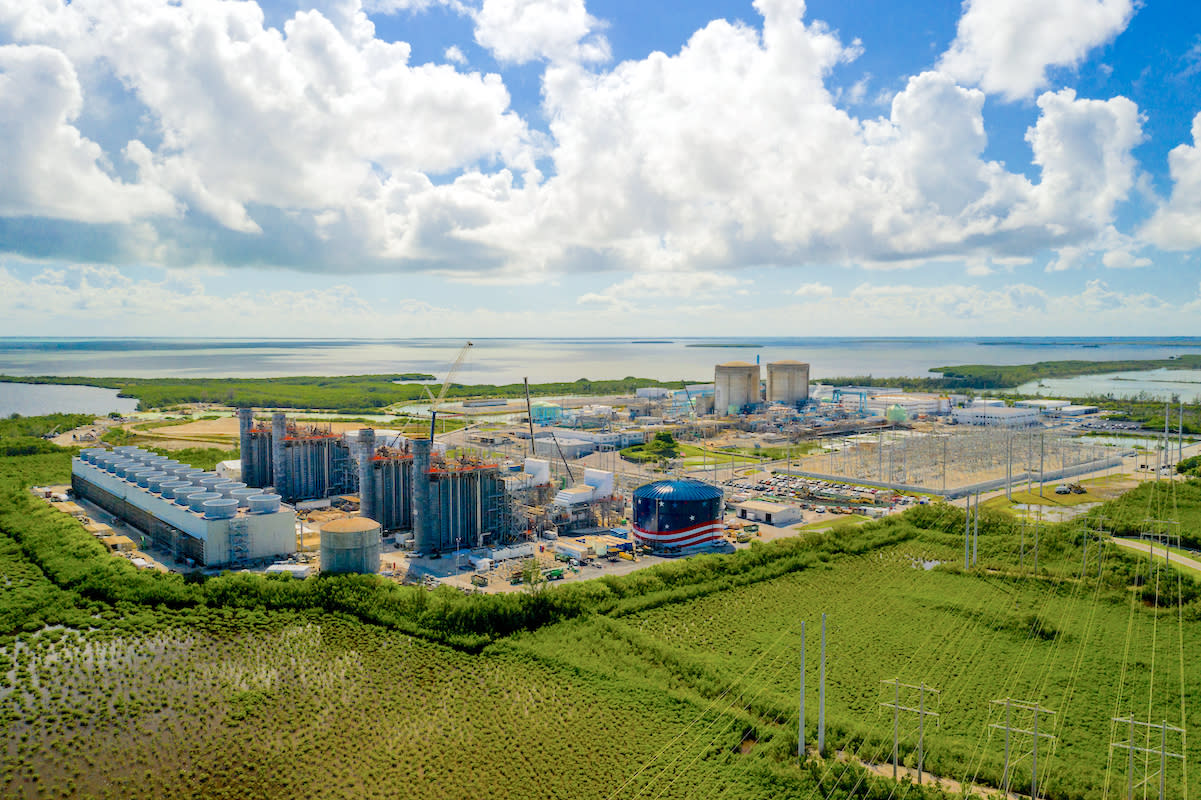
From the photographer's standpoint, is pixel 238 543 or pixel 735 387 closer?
pixel 238 543

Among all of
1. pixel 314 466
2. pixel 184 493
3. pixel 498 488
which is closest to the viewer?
pixel 184 493

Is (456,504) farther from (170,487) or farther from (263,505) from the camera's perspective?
(170,487)

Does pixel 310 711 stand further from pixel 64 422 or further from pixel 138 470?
pixel 64 422

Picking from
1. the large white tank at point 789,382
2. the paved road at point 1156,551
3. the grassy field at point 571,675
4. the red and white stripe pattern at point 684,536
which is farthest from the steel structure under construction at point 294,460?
the large white tank at point 789,382

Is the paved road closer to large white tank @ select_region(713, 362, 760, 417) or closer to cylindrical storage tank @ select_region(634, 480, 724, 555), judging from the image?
cylindrical storage tank @ select_region(634, 480, 724, 555)

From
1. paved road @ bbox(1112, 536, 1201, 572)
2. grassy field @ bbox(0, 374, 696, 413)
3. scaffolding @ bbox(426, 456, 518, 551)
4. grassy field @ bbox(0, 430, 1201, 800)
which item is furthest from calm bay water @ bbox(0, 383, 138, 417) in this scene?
paved road @ bbox(1112, 536, 1201, 572)

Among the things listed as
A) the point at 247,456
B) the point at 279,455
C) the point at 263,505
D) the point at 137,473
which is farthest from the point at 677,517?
the point at 137,473

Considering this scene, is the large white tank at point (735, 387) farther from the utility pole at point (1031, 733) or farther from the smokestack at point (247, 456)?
the utility pole at point (1031, 733)
